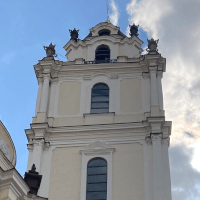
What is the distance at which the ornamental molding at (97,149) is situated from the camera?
23.7m

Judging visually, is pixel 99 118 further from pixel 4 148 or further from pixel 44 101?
pixel 4 148

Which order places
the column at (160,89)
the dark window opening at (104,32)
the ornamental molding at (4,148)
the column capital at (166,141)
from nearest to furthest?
the ornamental molding at (4,148), the column capital at (166,141), the column at (160,89), the dark window opening at (104,32)

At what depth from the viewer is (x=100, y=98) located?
26.0 m

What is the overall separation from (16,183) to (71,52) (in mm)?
14992

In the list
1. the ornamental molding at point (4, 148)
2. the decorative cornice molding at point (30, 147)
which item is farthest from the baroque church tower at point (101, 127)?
the ornamental molding at point (4, 148)

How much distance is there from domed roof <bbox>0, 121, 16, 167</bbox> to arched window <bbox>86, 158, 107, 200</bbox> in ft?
18.5

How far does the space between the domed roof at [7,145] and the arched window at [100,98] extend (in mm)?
8390

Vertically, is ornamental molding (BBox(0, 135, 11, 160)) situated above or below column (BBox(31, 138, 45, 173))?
below

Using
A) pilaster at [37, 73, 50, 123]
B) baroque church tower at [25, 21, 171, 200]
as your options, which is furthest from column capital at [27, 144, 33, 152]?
pilaster at [37, 73, 50, 123]

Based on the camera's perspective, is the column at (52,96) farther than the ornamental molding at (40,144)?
Yes

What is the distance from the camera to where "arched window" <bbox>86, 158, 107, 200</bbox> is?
22.3 metres

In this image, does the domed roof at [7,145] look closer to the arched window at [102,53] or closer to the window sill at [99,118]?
the window sill at [99,118]

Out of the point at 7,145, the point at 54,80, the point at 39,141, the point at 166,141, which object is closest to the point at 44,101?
Answer: the point at 54,80

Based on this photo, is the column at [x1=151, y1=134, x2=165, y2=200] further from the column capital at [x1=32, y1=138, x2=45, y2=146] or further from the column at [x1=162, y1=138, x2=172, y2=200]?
the column capital at [x1=32, y1=138, x2=45, y2=146]
